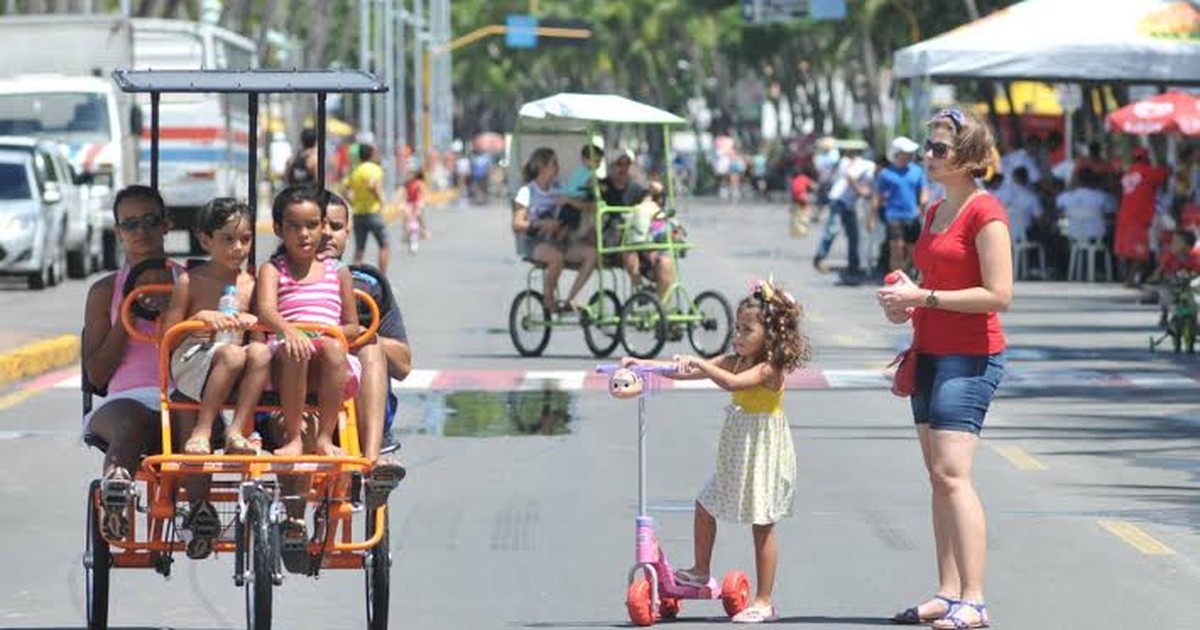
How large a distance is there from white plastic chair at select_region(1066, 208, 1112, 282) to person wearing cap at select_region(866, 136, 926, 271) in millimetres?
2866

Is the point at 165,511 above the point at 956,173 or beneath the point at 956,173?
beneath

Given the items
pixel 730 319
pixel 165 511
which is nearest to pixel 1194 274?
pixel 730 319

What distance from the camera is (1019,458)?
1551 cm

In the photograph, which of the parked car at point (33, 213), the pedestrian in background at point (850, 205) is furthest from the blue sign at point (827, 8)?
the parked car at point (33, 213)

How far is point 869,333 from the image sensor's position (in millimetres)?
25906

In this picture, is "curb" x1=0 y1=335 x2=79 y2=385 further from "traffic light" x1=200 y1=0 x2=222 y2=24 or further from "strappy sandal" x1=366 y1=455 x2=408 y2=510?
"traffic light" x1=200 y1=0 x2=222 y2=24

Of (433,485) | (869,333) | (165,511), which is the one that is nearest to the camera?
(165,511)

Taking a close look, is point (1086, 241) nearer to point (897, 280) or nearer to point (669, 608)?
point (669, 608)

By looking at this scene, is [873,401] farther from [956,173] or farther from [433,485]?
[956,173]

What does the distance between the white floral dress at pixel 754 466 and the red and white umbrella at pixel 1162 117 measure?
24.2m

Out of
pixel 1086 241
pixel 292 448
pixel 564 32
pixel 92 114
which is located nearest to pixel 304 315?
pixel 292 448

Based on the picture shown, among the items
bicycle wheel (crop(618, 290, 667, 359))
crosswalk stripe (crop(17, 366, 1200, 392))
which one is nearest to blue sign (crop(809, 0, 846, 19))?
bicycle wheel (crop(618, 290, 667, 359))

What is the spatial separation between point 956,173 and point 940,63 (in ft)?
77.6

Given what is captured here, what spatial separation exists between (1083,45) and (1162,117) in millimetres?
1548
